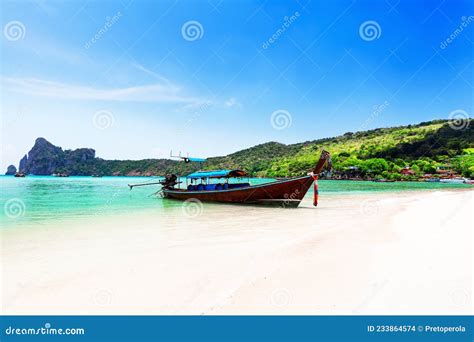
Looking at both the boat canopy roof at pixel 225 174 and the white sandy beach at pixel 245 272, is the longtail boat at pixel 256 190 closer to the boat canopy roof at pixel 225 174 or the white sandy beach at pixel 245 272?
the boat canopy roof at pixel 225 174

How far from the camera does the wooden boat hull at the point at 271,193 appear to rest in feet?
69.6

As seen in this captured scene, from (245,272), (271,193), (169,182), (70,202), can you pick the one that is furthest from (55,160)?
(245,272)

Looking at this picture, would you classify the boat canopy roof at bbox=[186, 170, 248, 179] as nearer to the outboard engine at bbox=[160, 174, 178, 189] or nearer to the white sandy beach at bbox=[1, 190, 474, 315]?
the outboard engine at bbox=[160, 174, 178, 189]

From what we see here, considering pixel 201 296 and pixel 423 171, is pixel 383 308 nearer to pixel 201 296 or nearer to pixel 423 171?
pixel 201 296

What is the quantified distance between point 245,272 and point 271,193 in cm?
1603

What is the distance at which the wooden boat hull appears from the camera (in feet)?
69.6

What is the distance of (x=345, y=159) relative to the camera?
109438mm

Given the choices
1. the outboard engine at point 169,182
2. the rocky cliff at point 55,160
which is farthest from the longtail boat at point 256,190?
the rocky cliff at point 55,160

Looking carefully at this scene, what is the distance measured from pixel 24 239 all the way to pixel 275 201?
1558 cm

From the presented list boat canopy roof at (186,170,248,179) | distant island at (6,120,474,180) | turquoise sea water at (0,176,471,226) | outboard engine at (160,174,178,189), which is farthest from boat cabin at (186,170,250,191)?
distant island at (6,120,474,180)

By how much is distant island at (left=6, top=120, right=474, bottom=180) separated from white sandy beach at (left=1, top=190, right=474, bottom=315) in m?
37.5

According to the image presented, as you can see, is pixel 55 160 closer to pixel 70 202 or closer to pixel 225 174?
pixel 70 202

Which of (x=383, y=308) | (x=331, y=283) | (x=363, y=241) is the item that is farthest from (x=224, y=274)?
(x=363, y=241)

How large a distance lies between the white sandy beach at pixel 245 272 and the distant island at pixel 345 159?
123 feet
